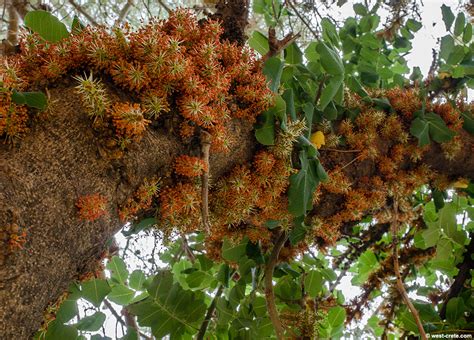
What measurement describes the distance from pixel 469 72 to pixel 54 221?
195 centimetres

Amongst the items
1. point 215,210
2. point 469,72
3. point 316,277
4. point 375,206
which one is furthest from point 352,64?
point 215,210

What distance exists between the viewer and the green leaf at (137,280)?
190cm

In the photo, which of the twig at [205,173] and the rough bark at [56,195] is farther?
the twig at [205,173]

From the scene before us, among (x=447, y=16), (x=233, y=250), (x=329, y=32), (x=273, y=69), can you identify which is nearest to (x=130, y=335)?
(x=233, y=250)

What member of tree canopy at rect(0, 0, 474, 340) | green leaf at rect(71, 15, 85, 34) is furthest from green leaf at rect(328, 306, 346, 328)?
green leaf at rect(71, 15, 85, 34)

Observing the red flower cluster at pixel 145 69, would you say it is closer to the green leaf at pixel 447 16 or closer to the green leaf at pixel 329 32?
the green leaf at pixel 329 32

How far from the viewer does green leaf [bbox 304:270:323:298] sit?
2.05m

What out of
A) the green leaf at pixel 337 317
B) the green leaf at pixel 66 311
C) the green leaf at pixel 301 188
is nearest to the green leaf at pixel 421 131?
the green leaf at pixel 301 188

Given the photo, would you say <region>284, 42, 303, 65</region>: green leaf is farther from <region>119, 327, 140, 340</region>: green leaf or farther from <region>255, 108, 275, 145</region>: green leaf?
<region>119, 327, 140, 340</region>: green leaf

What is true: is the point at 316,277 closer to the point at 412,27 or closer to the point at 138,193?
the point at 138,193

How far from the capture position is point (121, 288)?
1913 millimetres

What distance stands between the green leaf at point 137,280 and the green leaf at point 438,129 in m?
1.29

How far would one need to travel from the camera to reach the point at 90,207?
0.98m

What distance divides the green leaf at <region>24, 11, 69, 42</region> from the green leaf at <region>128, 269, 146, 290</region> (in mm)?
1032
